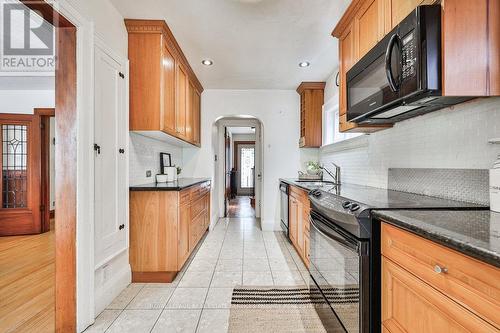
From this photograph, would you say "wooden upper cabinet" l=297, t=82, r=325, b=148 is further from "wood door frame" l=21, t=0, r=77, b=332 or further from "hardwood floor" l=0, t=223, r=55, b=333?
"hardwood floor" l=0, t=223, r=55, b=333

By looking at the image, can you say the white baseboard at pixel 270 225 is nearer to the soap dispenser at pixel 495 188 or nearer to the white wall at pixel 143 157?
the white wall at pixel 143 157

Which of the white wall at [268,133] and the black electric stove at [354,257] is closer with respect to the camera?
the black electric stove at [354,257]

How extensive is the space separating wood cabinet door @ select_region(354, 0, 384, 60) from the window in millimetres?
8686

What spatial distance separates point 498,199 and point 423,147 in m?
0.75

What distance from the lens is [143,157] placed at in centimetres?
297

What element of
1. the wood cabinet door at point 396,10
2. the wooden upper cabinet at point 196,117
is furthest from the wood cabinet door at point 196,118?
the wood cabinet door at point 396,10

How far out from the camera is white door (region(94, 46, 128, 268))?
2.01 m

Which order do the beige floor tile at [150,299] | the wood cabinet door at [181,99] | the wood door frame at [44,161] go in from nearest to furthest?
the beige floor tile at [150,299], the wood cabinet door at [181,99], the wood door frame at [44,161]

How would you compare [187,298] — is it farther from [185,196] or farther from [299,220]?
[299,220]

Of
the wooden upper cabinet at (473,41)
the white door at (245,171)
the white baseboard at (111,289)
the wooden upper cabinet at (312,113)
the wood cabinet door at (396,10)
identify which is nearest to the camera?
the wooden upper cabinet at (473,41)

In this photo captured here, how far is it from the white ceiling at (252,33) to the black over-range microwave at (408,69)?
1016 mm

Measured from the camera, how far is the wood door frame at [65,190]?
1.76m

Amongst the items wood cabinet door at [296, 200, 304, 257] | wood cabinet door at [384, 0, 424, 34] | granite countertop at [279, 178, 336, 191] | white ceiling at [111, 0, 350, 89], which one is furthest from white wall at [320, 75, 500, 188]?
white ceiling at [111, 0, 350, 89]

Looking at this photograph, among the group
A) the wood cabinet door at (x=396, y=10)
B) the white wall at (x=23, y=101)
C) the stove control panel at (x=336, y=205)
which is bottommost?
the stove control panel at (x=336, y=205)
